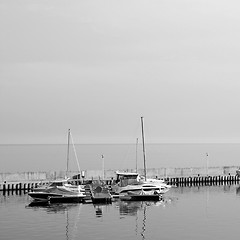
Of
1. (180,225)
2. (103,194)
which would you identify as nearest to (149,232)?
(180,225)

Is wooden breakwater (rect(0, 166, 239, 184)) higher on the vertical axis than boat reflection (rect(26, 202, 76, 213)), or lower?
higher

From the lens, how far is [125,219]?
198ft

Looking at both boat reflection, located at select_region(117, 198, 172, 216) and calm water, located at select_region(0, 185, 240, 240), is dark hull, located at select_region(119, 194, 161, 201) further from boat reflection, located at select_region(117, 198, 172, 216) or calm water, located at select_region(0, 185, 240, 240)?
calm water, located at select_region(0, 185, 240, 240)

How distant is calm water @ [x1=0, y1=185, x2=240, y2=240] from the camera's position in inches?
2037

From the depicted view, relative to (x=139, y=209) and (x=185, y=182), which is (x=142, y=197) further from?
(x=185, y=182)

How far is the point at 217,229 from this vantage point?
5453 centimetres

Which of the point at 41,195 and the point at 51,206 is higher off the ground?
the point at 41,195

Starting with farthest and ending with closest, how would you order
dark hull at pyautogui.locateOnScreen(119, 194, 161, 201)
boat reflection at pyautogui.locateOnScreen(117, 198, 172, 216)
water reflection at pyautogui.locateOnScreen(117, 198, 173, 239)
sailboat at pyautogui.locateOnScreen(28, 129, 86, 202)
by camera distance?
dark hull at pyautogui.locateOnScreen(119, 194, 161, 201) → sailboat at pyautogui.locateOnScreen(28, 129, 86, 202) → boat reflection at pyautogui.locateOnScreen(117, 198, 172, 216) → water reflection at pyautogui.locateOnScreen(117, 198, 173, 239)

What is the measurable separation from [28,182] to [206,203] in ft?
93.4

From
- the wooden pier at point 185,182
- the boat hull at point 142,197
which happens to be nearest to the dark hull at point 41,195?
the boat hull at point 142,197

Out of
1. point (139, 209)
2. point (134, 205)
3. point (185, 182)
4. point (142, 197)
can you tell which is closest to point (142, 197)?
point (142, 197)

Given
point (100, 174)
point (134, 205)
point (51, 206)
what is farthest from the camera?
point (100, 174)

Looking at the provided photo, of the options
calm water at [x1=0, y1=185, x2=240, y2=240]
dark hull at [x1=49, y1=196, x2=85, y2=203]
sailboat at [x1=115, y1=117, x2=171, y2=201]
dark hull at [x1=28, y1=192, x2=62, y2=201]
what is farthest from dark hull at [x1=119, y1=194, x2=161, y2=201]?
dark hull at [x1=28, y1=192, x2=62, y2=201]

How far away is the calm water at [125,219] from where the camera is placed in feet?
170
